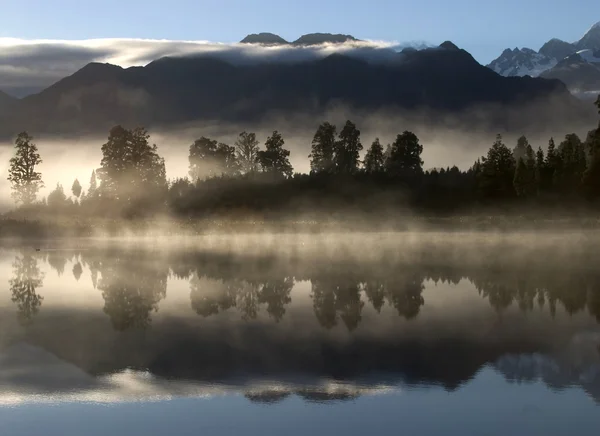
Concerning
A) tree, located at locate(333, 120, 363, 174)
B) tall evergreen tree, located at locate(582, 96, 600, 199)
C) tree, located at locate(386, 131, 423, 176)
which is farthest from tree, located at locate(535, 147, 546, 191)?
tree, located at locate(333, 120, 363, 174)

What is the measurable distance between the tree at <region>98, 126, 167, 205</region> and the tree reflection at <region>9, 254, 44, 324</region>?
9923cm

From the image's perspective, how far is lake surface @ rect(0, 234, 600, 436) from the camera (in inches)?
614

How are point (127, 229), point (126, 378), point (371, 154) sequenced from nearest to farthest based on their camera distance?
1. point (126, 378)
2. point (127, 229)
3. point (371, 154)

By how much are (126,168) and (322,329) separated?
13472 cm

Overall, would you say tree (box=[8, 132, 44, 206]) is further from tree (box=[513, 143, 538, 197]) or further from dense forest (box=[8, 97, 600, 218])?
tree (box=[513, 143, 538, 197])

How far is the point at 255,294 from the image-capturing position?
3462 centimetres

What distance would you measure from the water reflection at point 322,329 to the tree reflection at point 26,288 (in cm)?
10

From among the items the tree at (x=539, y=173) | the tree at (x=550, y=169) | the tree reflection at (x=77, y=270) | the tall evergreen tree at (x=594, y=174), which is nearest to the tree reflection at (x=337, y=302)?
the tree reflection at (x=77, y=270)

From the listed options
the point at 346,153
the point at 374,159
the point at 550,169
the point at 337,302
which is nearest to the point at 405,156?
the point at 374,159

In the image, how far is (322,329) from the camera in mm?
25547

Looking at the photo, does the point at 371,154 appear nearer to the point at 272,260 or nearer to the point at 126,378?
the point at 272,260

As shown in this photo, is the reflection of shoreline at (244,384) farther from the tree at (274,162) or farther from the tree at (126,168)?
the tree at (274,162)

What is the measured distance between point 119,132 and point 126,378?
142 meters

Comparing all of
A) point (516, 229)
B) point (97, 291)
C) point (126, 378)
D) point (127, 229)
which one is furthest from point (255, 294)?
point (127, 229)
